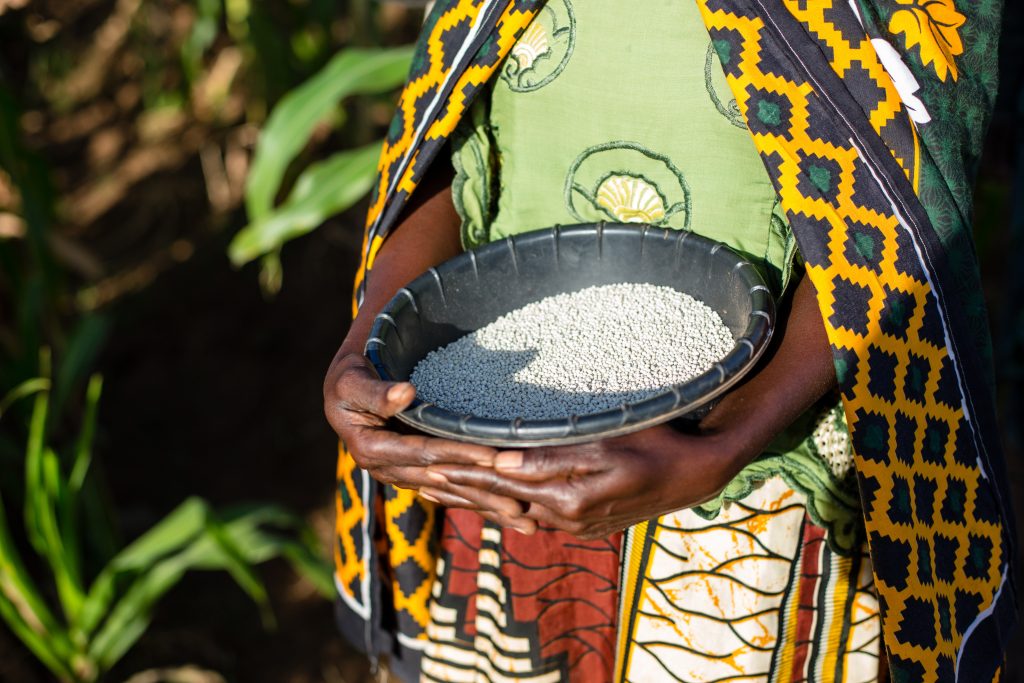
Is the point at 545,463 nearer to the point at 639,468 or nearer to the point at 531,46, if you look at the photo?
the point at 639,468

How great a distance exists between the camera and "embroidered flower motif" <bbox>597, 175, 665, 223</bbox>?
2.95 feet

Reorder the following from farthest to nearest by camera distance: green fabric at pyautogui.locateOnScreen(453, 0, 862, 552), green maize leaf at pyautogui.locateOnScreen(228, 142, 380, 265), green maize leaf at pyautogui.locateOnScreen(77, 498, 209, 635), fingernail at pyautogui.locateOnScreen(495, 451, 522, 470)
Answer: green maize leaf at pyautogui.locateOnScreen(228, 142, 380, 265) → green maize leaf at pyautogui.locateOnScreen(77, 498, 209, 635) → green fabric at pyautogui.locateOnScreen(453, 0, 862, 552) → fingernail at pyautogui.locateOnScreen(495, 451, 522, 470)

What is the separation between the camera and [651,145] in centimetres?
87

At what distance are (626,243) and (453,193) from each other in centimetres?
19

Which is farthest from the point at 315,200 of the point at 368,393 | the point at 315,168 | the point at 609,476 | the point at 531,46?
the point at 609,476

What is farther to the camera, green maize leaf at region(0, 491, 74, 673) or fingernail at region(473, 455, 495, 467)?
green maize leaf at region(0, 491, 74, 673)

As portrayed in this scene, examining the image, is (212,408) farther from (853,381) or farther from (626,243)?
(853,381)

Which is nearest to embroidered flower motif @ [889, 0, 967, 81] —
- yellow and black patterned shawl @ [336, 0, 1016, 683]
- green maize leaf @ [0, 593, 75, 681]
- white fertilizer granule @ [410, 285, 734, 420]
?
yellow and black patterned shawl @ [336, 0, 1016, 683]

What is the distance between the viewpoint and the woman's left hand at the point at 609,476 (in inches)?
29.1

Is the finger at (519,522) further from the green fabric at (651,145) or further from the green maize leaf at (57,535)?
the green maize leaf at (57,535)

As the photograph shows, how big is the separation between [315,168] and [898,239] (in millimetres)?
1197

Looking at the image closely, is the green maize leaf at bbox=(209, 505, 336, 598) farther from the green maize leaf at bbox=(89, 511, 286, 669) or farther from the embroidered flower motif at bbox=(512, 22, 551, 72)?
the embroidered flower motif at bbox=(512, 22, 551, 72)

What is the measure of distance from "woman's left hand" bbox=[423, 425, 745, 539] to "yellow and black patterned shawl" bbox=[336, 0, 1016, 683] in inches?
5.7

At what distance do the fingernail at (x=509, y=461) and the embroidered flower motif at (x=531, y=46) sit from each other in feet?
1.17
